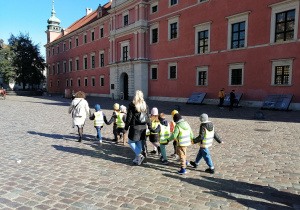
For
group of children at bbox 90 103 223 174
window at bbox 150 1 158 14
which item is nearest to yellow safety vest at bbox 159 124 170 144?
group of children at bbox 90 103 223 174

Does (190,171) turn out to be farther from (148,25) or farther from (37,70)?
(37,70)

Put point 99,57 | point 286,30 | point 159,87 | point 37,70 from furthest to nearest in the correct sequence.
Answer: point 37,70, point 99,57, point 159,87, point 286,30

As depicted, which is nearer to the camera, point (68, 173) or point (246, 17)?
point (68, 173)

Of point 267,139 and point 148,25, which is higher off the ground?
point 148,25

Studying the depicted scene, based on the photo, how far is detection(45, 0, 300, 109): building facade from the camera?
59.5 ft

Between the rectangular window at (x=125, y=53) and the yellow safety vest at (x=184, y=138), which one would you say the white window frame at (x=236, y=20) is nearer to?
the rectangular window at (x=125, y=53)

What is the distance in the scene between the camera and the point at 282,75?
1811cm

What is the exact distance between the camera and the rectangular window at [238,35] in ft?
66.9

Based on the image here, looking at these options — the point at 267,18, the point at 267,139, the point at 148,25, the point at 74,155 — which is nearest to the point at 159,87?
the point at 148,25

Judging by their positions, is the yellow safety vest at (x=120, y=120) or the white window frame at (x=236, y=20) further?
the white window frame at (x=236, y=20)

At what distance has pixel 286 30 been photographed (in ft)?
58.3

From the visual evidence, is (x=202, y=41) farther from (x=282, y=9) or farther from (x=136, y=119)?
(x=136, y=119)

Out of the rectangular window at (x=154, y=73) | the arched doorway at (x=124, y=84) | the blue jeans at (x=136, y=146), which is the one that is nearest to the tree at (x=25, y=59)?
the arched doorway at (x=124, y=84)

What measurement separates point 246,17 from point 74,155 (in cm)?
1897
